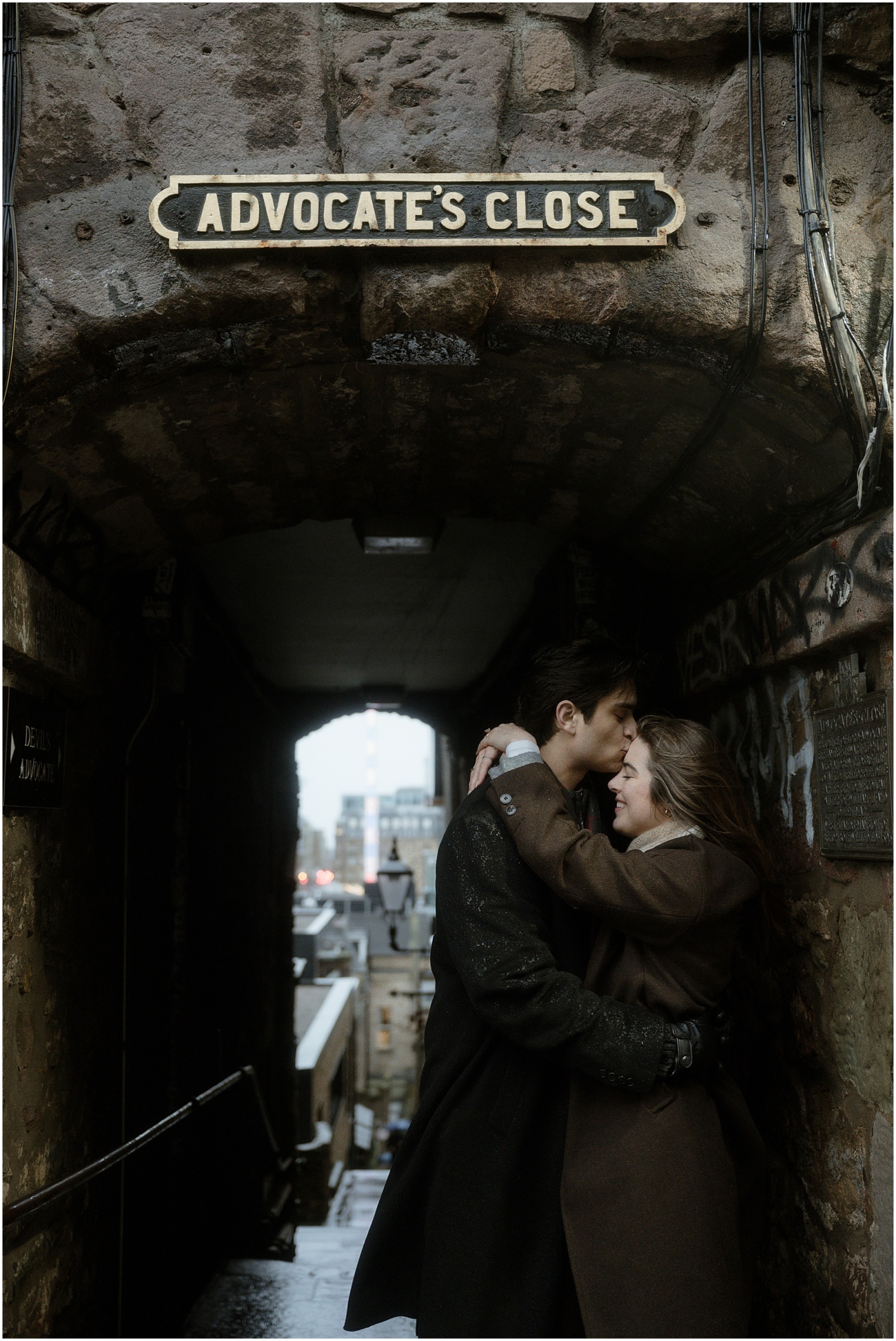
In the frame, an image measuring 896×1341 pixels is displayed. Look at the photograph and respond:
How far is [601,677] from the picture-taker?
96.8 inches

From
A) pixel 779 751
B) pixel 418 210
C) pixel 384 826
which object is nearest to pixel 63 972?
pixel 779 751

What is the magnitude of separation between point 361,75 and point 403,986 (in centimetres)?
3067

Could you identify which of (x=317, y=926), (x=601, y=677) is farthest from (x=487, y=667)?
(x=317, y=926)

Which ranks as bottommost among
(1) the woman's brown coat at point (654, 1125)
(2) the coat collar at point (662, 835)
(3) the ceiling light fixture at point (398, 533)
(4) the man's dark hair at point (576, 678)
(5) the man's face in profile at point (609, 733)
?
(1) the woman's brown coat at point (654, 1125)

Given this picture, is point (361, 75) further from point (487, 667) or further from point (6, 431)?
point (487, 667)

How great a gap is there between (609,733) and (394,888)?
7.68 metres

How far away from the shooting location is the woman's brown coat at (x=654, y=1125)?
75.0 inches

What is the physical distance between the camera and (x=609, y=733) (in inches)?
96.7

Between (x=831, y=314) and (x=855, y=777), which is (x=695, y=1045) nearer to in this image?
(x=855, y=777)

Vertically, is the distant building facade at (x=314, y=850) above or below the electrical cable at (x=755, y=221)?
below

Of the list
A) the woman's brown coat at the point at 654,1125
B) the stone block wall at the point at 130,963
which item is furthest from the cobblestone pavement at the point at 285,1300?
the woman's brown coat at the point at 654,1125

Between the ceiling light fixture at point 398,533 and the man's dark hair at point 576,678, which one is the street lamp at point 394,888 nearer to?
the ceiling light fixture at point 398,533

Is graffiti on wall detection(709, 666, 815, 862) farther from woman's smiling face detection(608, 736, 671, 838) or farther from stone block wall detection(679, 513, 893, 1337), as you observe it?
woman's smiling face detection(608, 736, 671, 838)

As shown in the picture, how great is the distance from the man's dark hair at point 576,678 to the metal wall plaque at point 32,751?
1180 millimetres
